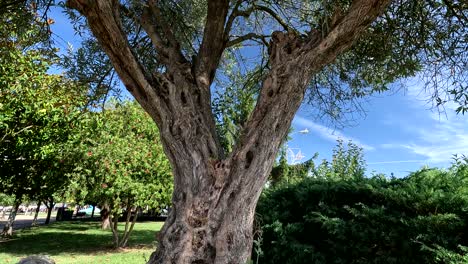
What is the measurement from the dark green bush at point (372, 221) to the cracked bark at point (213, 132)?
0.92m

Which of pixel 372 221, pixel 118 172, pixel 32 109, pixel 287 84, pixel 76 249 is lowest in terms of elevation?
pixel 76 249

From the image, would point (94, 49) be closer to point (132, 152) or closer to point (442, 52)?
point (442, 52)

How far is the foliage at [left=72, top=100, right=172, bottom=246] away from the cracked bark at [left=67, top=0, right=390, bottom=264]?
37.9ft

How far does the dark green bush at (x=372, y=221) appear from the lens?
13.6ft

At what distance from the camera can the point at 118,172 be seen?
15328 mm

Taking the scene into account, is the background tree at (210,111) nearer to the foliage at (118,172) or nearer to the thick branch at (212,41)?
the thick branch at (212,41)

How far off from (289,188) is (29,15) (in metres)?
A: 5.05

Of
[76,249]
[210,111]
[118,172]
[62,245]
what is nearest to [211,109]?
[210,111]

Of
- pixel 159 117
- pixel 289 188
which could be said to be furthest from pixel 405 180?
pixel 159 117

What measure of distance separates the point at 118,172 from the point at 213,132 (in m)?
12.4

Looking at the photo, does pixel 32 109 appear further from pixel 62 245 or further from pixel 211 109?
pixel 211 109

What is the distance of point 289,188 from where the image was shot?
258 inches

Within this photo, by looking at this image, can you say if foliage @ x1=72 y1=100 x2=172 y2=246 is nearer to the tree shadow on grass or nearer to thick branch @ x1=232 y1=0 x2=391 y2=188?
the tree shadow on grass

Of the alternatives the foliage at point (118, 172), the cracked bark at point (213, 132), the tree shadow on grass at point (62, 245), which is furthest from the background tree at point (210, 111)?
the tree shadow on grass at point (62, 245)
